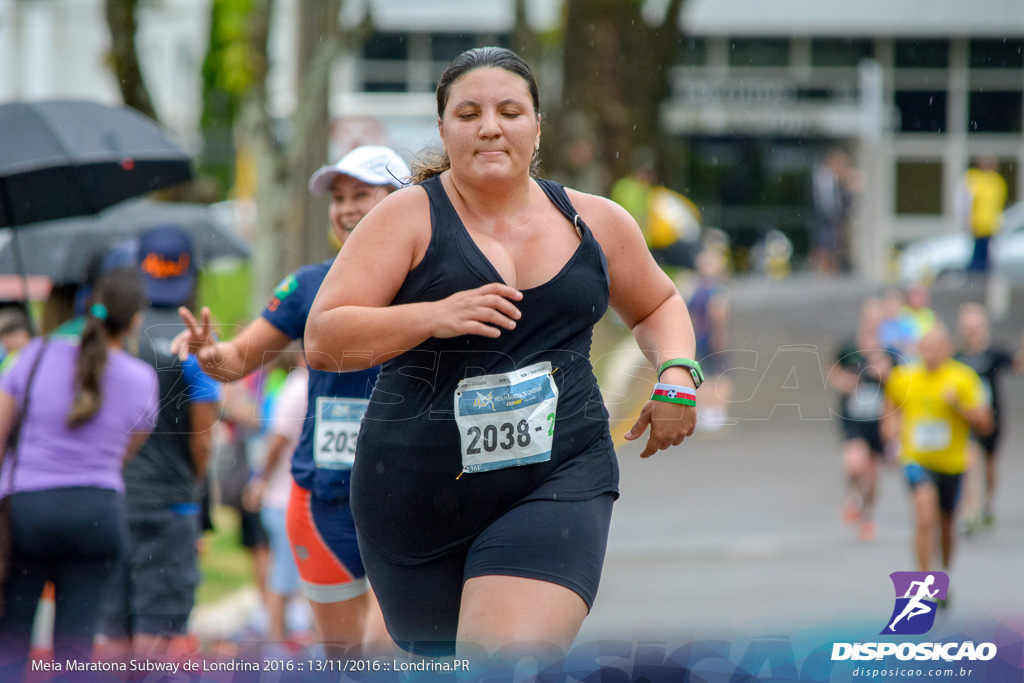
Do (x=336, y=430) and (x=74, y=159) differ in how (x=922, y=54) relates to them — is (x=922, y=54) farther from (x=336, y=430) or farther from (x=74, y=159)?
(x=336, y=430)

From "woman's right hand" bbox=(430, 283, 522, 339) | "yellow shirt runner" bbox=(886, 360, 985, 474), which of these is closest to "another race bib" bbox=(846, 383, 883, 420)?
"yellow shirt runner" bbox=(886, 360, 985, 474)

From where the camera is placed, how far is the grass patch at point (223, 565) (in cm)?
905

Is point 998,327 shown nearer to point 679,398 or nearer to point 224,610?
point 224,610

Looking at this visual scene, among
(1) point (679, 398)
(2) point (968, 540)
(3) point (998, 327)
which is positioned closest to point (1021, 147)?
(3) point (998, 327)

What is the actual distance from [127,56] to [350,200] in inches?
312

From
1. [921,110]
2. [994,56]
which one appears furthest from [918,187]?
[994,56]

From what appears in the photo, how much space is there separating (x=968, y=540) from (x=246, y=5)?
8228 mm

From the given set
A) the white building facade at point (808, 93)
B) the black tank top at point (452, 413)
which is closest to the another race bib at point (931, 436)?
the black tank top at point (452, 413)

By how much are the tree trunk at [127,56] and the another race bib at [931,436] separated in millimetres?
7353

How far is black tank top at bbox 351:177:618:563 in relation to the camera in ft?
10.2

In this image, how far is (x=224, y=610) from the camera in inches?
335

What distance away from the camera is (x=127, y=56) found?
11430 millimetres

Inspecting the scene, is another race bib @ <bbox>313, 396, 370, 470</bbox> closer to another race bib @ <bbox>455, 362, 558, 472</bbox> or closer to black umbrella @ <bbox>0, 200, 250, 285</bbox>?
another race bib @ <bbox>455, 362, 558, 472</bbox>

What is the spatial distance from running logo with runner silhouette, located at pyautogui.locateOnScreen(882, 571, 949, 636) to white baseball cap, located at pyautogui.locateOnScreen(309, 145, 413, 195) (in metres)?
2.21
